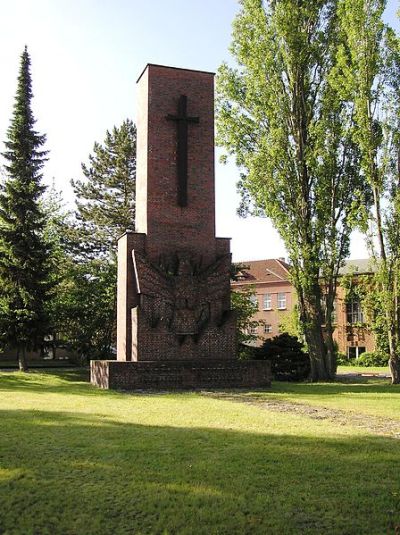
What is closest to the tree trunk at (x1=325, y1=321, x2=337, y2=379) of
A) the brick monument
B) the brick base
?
the brick monument

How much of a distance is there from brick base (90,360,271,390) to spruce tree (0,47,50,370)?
323 inches

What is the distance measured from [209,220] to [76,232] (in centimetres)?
1692

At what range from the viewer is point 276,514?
4.41 metres

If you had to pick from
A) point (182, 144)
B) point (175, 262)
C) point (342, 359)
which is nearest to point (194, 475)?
point (175, 262)

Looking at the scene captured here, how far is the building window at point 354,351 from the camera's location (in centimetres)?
4516

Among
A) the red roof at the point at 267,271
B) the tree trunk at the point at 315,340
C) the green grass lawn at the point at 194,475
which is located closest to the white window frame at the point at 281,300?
the red roof at the point at 267,271

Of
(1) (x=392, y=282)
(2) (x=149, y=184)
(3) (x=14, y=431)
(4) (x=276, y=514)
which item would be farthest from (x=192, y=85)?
(4) (x=276, y=514)

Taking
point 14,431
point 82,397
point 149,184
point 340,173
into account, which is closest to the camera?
point 14,431

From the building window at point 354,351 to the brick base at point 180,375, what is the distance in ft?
102

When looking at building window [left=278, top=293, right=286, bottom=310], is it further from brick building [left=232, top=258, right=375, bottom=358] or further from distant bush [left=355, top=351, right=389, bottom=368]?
distant bush [left=355, top=351, right=389, bottom=368]

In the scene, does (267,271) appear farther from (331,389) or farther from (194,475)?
(194,475)

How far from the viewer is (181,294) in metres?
16.8

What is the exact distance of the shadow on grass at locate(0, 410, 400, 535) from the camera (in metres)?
4.26

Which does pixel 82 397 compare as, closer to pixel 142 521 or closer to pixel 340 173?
pixel 142 521
